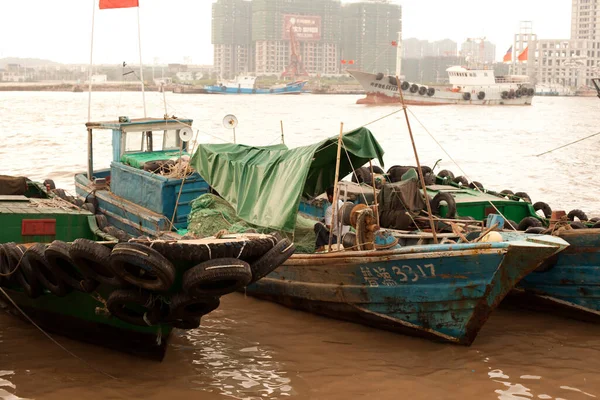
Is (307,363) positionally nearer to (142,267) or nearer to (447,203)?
(142,267)

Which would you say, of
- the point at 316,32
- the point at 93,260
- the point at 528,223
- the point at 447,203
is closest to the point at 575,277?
the point at 528,223

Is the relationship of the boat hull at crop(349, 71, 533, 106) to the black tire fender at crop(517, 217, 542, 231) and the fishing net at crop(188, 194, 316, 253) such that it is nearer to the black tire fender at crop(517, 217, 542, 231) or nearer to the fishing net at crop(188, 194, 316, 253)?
the fishing net at crop(188, 194, 316, 253)

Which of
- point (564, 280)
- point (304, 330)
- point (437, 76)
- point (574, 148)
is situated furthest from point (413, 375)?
point (437, 76)

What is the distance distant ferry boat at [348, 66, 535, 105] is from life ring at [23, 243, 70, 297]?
67.6 m

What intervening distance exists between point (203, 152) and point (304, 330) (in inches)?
132

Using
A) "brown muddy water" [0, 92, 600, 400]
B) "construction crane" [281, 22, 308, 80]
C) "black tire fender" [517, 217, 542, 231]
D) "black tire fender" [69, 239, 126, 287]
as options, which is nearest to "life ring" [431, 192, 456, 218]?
"black tire fender" [517, 217, 542, 231]

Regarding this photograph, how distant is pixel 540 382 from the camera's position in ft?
28.2

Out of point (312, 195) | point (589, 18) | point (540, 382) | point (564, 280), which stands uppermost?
point (589, 18)

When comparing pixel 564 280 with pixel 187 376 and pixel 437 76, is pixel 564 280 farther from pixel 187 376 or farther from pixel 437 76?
pixel 437 76

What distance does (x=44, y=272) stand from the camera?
27.5 feet

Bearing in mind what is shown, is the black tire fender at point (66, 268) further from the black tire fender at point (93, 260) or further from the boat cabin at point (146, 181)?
the boat cabin at point (146, 181)

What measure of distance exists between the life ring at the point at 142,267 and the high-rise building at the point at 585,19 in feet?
570

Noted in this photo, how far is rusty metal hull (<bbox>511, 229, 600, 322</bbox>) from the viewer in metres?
9.89

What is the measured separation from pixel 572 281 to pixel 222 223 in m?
4.68
